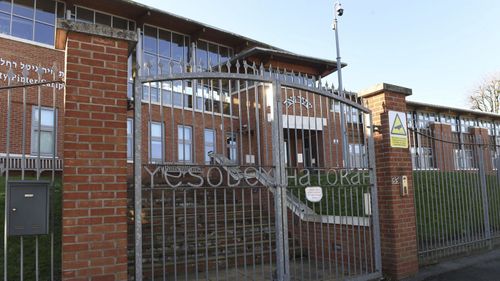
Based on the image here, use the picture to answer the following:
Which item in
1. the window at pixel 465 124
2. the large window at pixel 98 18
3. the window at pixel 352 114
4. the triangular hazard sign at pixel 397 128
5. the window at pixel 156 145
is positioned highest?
the large window at pixel 98 18

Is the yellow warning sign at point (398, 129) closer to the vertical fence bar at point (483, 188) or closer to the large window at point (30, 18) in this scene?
the vertical fence bar at point (483, 188)

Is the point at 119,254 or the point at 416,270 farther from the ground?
the point at 119,254

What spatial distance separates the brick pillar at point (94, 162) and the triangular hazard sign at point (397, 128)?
3.95 m

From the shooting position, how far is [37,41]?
15930 millimetres

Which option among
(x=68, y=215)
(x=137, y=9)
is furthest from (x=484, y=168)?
(x=137, y=9)

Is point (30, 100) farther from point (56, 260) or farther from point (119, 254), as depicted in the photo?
point (119, 254)

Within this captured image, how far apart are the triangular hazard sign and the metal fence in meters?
0.59

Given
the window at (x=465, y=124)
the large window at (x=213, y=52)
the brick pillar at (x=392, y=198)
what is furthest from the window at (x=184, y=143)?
the window at (x=465, y=124)

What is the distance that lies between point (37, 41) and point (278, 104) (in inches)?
565

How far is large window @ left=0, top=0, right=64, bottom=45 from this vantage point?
49.7 feet

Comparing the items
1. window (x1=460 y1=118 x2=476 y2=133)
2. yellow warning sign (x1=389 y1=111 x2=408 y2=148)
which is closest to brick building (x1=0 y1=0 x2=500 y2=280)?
yellow warning sign (x1=389 y1=111 x2=408 y2=148)

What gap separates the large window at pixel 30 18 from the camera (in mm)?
15156

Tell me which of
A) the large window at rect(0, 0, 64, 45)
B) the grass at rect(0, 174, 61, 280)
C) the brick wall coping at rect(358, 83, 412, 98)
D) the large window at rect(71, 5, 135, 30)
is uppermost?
the large window at rect(71, 5, 135, 30)

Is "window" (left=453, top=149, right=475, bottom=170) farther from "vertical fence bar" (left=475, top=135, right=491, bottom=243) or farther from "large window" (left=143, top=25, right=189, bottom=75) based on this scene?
"large window" (left=143, top=25, right=189, bottom=75)
